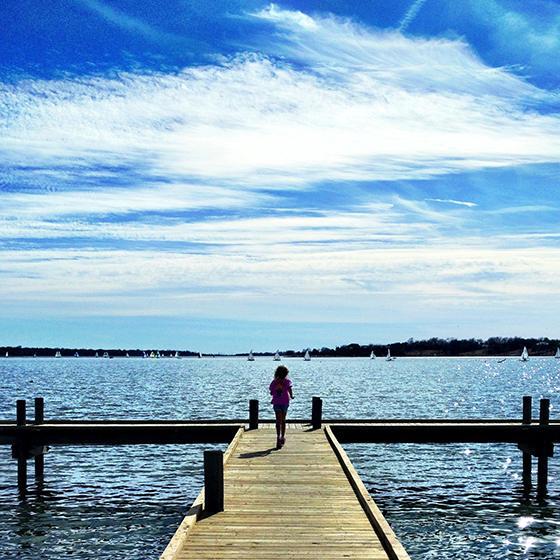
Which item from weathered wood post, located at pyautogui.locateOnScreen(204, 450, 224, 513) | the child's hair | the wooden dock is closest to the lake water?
the wooden dock

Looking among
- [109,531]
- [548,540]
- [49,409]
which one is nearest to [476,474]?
[548,540]

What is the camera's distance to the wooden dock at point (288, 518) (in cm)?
936

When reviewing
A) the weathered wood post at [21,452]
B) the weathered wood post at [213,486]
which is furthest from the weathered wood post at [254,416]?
the weathered wood post at [213,486]

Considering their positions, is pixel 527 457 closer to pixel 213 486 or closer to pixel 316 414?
pixel 316 414

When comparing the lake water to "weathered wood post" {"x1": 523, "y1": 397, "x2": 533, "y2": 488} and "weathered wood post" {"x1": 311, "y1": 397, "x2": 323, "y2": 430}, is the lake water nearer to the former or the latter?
"weathered wood post" {"x1": 523, "y1": 397, "x2": 533, "y2": 488}

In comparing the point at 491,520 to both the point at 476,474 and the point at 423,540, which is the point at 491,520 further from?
the point at 476,474

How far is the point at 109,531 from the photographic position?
17516 mm

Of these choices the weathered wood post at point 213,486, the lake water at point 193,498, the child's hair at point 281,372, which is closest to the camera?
the weathered wood post at point 213,486

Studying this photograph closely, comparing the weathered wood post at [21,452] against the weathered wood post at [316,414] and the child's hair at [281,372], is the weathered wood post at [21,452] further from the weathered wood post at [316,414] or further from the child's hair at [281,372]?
the weathered wood post at [316,414]

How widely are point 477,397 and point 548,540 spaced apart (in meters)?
61.1

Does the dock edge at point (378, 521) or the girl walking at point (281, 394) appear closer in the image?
the dock edge at point (378, 521)

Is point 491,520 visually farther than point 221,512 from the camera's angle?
Yes

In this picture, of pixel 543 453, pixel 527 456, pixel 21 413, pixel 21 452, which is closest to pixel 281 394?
pixel 21 413

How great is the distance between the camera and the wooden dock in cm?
936
